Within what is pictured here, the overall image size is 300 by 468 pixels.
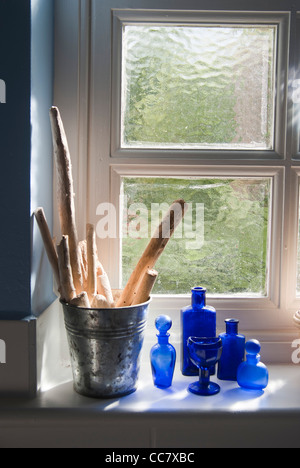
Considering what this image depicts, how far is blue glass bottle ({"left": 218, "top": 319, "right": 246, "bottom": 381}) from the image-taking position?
1.11 meters

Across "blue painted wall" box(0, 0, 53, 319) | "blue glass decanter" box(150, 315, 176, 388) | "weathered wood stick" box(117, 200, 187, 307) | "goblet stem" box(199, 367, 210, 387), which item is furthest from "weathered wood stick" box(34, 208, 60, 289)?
"goblet stem" box(199, 367, 210, 387)

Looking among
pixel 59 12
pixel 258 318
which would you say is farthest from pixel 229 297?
pixel 59 12

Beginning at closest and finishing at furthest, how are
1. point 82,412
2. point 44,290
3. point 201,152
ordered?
point 82,412 → point 44,290 → point 201,152

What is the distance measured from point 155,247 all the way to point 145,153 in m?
0.30

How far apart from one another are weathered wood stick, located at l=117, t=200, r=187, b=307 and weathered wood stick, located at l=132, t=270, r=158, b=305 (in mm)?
16

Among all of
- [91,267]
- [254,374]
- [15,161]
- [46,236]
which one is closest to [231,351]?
[254,374]

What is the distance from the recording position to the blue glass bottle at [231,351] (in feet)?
3.65

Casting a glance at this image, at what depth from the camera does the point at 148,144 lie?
1.23 m

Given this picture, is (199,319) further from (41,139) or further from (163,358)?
(41,139)

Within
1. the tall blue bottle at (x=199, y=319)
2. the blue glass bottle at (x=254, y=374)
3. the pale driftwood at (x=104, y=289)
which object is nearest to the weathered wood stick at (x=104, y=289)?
the pale driftwood at (x=104, y=289)

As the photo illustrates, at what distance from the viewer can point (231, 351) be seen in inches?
44.0

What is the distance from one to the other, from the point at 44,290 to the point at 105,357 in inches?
10.0

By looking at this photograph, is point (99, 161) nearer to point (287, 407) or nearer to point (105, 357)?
point (105, 357)

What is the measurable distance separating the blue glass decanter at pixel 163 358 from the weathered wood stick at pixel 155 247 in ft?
0.33
